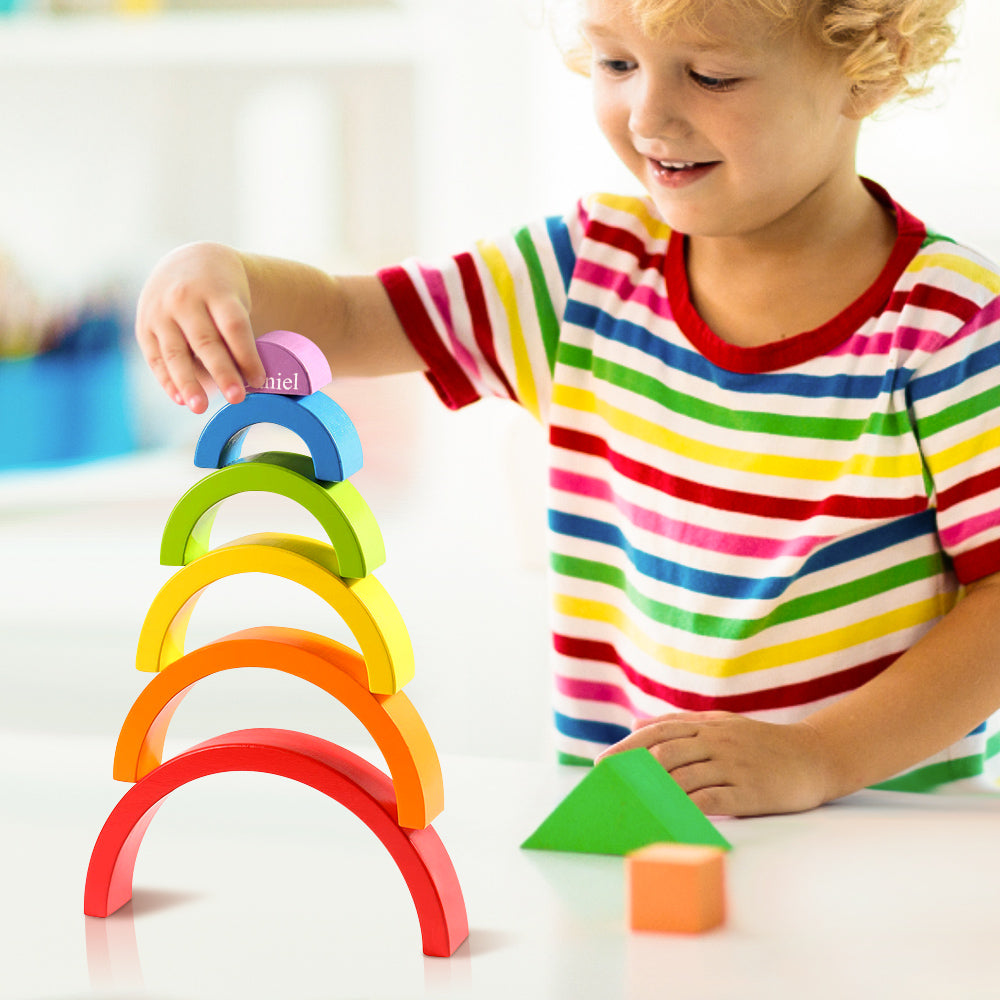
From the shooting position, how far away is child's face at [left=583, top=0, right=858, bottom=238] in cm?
68

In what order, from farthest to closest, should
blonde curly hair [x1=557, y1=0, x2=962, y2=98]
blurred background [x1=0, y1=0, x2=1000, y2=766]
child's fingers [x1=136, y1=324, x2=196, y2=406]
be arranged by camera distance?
blurred background [x1=0, y1=0, x2=1000, y2=766], blonde curly hair [x1=557, y1=0, x2=962, y2=98], child's fingers [x1=136, y1=324, x2=196, y2=406]

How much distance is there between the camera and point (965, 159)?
1.46 metres

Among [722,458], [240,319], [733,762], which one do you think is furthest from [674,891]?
[722,458]

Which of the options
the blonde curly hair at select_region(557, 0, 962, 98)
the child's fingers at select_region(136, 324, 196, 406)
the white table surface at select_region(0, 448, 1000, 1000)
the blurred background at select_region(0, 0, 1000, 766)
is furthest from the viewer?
the blurred background at select_region(0, 0, 1000, 766)

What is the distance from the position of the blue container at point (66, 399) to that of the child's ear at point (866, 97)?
1.16 m

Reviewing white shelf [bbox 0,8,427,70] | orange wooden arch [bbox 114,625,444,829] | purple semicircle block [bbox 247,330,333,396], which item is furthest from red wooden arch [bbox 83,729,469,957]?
white shelf [bbox 0,8,427,70]

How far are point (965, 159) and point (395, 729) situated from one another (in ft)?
4.09

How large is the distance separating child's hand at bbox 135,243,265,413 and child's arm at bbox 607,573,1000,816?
242 millimetres

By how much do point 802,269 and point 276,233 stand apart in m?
1.03

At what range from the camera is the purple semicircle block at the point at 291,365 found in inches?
17.9

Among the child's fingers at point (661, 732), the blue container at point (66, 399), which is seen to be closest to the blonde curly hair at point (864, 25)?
the child's fingers at point (661, 732)

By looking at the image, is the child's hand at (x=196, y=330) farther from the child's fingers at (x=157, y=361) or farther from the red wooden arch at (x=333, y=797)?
the red wooden arch at (x=333, y=797)

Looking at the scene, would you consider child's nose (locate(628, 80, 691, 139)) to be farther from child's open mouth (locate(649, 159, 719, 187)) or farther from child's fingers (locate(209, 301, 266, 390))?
child's fingers (locate(209, 301, 266, 390))

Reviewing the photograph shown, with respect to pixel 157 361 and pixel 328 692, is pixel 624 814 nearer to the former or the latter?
pixel 328 692
